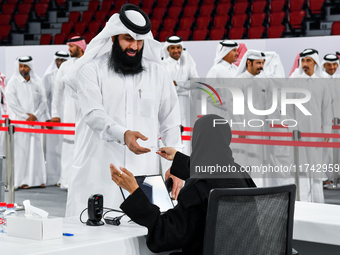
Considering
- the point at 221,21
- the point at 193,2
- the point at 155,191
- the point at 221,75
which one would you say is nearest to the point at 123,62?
the point at 155,191

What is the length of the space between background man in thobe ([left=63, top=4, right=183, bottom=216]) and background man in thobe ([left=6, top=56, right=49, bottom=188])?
4.32 metres

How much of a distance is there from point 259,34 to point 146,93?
7.92 metres

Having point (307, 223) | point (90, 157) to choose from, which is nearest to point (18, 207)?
point (90, 157)

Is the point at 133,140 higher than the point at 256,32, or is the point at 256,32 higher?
the point at 256,32

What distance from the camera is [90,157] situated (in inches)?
118

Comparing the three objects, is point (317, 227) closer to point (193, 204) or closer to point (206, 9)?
point (193, 204)

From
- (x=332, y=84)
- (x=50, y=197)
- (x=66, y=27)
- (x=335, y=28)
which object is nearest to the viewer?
(x=50, y=197)

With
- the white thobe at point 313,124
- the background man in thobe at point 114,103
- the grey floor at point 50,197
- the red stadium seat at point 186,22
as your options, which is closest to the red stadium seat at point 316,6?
the red stadium seat at point 186,22

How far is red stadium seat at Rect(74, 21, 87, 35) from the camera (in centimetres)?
1207

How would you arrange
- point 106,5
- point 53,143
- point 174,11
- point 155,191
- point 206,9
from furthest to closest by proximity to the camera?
point 106,5
point 174,11
point 206,9
point 53,143
point 155,191

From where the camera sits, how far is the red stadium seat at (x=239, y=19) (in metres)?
11.0

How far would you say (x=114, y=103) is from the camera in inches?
118

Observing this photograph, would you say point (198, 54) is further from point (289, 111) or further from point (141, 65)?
point (141, 65)

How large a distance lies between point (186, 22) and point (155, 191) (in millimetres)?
9656
